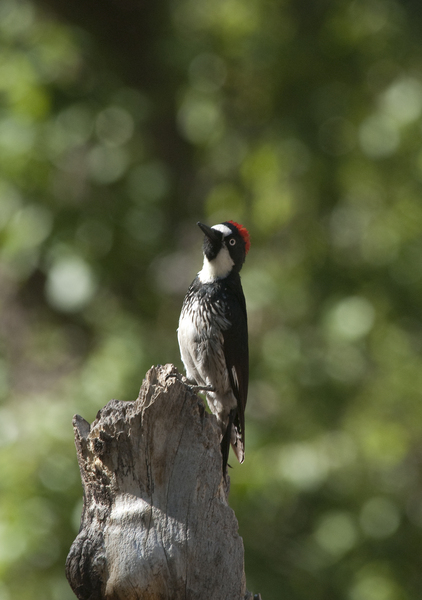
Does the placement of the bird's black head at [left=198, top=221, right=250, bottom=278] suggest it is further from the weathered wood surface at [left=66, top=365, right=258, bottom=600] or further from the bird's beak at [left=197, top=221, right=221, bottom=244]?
the weathered wood surface at [left=66, top=365, right=258, bottom=600]

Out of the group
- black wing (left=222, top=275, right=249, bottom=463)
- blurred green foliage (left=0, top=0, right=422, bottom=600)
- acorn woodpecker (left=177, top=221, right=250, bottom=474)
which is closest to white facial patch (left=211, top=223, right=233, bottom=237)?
acorn woodpecker (left=177, top=221, right=250, bottom=474)

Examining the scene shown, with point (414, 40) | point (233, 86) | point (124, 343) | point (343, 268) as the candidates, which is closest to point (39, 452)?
point (124, 343)

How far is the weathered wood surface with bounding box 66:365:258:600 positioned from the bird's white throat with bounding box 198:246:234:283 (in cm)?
119

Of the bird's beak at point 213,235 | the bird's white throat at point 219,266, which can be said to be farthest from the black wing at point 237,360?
the bird's beak at point 213,235

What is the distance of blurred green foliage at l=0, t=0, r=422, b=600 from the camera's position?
14.5 feet

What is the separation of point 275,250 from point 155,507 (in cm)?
305

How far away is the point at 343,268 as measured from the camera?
15.1ft

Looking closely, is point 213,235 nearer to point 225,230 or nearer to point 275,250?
point 225,230

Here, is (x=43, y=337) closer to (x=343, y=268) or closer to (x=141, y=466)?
(x=343, y=268)

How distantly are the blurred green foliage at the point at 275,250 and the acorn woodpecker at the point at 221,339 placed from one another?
1.15 metres

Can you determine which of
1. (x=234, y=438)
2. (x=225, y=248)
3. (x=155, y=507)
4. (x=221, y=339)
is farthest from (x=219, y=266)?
(x=155, y=507)

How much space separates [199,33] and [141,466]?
3799 millimetres

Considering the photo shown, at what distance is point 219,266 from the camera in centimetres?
346

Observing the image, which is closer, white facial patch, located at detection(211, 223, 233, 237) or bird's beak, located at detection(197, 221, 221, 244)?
bird's beak, located at detection(197, 221, 221, 244)
